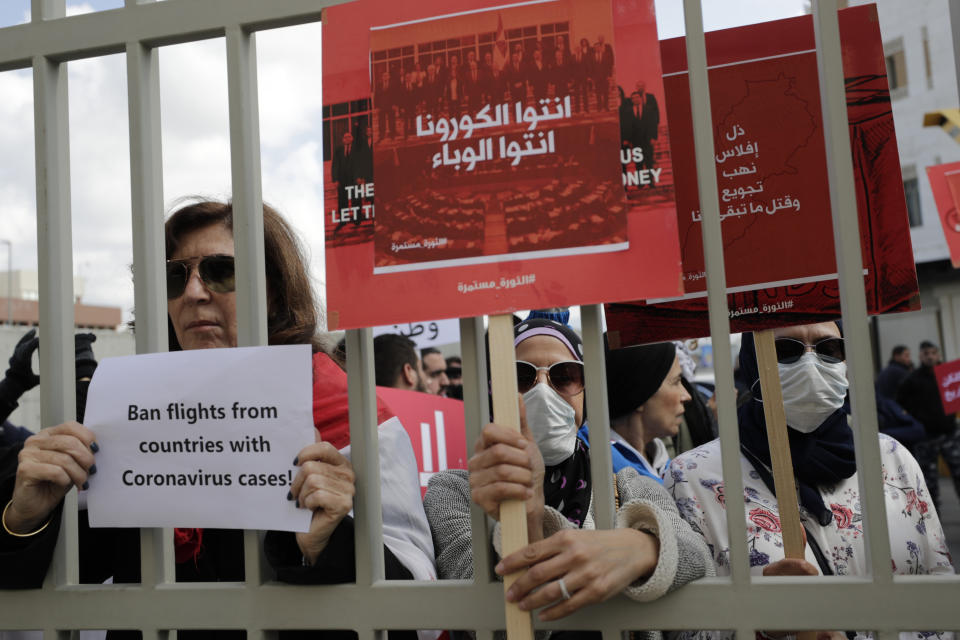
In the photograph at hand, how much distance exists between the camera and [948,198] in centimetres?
363

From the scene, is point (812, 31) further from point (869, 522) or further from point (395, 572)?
point (395, 572)

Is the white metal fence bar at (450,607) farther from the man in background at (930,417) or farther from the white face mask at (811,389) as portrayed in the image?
the man in background at (930,417)

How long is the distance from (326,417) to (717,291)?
3.21ft

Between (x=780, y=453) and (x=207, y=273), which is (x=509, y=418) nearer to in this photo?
(x=780, y=453)

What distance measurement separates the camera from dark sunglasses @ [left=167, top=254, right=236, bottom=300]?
210 centimetres

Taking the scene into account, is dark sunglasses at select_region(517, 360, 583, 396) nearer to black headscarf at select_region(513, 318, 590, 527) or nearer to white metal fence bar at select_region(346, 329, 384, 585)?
black headscarf at select_region(513, 318, 590, 527)

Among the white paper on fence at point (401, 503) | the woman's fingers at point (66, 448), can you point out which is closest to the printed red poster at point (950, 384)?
the white paper on fence at point (401, 503)

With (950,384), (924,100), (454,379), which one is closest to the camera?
(950,384)

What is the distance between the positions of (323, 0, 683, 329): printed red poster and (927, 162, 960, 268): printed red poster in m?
2.94

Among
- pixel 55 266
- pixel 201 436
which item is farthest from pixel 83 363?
pixel 201 436

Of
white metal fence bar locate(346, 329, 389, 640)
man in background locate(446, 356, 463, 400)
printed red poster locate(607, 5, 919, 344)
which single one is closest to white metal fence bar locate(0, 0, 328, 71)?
white metal fence bar locate(346, 329, 389, 640)

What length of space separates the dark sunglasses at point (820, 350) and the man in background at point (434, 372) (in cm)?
486

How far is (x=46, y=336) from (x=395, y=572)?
2.64 feet

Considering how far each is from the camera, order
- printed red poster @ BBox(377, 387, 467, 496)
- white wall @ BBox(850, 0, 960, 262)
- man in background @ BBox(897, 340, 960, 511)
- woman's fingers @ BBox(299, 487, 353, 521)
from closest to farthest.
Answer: woman's fingers @ BBox(299, 487, 353, 521) → printed red poster @ BBox(377, 387, 467, 496) → man in background @ BBox(897, 340, 960, 511) → white wall @ BBox(850, 0, 960, 262)
